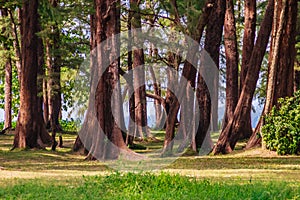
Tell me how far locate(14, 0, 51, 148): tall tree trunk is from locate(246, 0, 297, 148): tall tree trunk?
8.33m

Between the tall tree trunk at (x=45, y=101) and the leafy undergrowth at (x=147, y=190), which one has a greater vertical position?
the tall tree trunk at (x=45, y=101)

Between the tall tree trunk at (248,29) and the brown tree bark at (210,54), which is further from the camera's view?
the tall tree trunk at (248,29)

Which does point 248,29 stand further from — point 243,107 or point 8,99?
point 8,99

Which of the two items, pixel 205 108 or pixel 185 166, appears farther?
pixel 205 108

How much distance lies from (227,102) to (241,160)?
338 inches

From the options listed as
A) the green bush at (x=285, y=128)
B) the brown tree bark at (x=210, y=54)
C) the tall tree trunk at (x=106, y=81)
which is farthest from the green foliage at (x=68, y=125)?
the green bush at (x=285, y=128)

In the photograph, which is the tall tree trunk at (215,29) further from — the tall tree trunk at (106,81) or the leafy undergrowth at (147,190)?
the leafy undergrowth at (147,190)

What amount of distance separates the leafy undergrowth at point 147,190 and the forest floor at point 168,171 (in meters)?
0.02

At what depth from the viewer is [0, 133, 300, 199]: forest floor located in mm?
10539

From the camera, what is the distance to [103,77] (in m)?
19.9

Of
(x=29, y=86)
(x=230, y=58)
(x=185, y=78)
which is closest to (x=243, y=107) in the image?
(x=185, y=78)

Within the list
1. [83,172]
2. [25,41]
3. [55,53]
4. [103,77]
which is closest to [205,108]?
[103,77]

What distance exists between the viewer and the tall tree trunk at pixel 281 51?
18.6 m

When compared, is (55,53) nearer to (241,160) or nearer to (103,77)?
(103,77)
